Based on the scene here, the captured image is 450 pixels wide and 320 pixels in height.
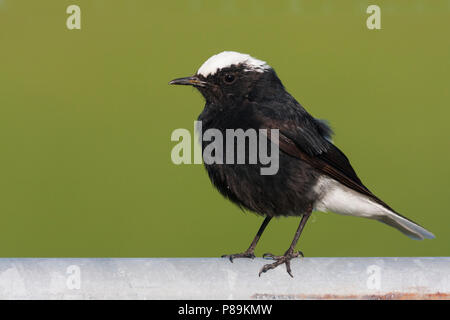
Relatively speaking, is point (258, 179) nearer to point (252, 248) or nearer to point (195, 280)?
point (252, 248)

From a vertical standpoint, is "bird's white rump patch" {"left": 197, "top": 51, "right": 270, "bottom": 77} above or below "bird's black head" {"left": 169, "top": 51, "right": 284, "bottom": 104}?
above

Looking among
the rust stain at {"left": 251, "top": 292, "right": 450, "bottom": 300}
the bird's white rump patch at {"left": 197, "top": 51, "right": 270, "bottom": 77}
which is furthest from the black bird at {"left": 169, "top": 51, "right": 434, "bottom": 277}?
the rust stain at {"left": 251, "top": 292, "right": 450, "bottom": 300}

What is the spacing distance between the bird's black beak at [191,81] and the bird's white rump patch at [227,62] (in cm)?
5

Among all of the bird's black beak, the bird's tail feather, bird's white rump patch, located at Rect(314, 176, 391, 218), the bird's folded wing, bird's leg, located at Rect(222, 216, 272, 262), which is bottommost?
bird's leg, located at Rect(222, 216, 272, 262)

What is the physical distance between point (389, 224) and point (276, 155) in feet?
3.65

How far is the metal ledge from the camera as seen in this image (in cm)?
264

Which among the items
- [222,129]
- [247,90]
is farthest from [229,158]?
[247,90]

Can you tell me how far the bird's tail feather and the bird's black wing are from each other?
A: 0.10 metres

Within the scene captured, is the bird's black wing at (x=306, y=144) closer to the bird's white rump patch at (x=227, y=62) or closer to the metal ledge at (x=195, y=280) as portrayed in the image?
the bird's white rump patch at (x=227, y=62)

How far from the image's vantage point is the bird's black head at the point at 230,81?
4469 mm

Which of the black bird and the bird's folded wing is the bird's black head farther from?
the bird's folded wing

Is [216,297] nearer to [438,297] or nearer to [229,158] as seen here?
A: [438,297]

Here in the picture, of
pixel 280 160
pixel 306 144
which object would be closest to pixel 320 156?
pixel 306 144
